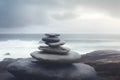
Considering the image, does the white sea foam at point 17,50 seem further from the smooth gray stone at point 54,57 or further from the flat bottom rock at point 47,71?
the smooth gray stone at point 54,57

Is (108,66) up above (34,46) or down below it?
below

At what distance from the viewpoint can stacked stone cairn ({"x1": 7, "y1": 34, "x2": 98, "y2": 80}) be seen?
23.2 ft

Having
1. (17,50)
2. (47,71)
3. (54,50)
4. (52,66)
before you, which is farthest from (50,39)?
(17,50)

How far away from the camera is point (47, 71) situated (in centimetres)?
710

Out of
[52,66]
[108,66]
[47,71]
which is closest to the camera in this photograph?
[47,71]

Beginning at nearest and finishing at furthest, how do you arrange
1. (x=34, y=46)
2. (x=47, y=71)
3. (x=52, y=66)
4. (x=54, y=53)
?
(x=47, y=71)
(x=52, y=66)
(x=54, y=53)
(x=34, y=46)

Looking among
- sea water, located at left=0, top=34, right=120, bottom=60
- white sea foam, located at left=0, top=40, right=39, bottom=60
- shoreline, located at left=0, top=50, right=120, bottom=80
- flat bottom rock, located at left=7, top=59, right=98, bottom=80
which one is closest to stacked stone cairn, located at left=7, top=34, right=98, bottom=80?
flat bottom rock, located at left=7, top=59, right=98, bottom=80

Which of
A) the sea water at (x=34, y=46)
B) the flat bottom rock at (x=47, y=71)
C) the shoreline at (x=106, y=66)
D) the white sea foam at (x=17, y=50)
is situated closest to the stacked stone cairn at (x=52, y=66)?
the flat bottom rock at (x=47, y=71)

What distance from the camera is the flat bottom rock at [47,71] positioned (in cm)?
707

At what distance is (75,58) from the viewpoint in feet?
24.0

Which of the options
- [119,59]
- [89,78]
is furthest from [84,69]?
[119,59]

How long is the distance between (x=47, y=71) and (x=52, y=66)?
0.70 feet

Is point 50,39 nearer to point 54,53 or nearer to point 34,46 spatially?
point 54,53

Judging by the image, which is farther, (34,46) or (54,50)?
(34,46)
